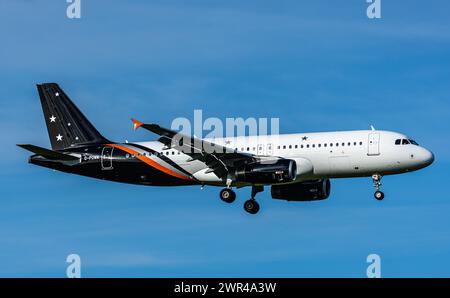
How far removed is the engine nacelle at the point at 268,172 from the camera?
62500 millimetres

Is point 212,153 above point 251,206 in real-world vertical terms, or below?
above

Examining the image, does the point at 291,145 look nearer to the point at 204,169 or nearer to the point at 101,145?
the point at 204,169

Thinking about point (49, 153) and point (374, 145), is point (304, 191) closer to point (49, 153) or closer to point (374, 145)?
point (374, 145)

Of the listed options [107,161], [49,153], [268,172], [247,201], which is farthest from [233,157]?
[49,153]

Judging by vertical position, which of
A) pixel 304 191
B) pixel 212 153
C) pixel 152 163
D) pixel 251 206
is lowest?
pixel 251 206

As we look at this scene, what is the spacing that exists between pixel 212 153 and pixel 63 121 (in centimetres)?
1440

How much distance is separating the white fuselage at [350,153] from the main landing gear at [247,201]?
11.2 feet

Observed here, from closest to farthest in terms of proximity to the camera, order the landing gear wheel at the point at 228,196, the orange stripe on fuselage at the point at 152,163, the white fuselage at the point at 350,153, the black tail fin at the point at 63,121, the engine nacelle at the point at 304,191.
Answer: the white fuselage at the point at 350,153, the landing gear wheel at the point at 228,196, the orange stripe on fuselage at the point at 152,163, the engine nacelle at the point at 304,191, the black tail fin at the point at 63,121

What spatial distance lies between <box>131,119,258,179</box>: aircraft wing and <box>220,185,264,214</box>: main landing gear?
56.0 inches

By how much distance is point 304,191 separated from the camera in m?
68.4

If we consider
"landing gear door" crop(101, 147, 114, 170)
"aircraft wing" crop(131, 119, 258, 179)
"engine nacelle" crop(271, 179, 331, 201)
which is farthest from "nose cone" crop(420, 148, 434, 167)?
"landing gear door" crop(101, 147, 114, 170)

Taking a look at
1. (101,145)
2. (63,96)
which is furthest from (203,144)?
(63,96)

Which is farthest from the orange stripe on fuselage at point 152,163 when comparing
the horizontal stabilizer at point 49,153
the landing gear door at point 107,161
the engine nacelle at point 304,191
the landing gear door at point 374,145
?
the landing gear door at point 374,145

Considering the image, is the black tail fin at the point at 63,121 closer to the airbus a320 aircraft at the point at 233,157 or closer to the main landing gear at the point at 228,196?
the airbus a320 aircraft at the point at 233,157
